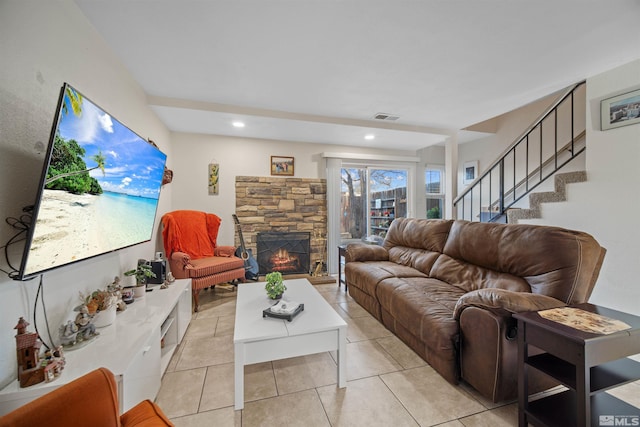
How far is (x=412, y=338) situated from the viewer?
6.59ft

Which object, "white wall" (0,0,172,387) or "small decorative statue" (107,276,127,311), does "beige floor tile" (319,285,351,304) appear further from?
"white wall" (0,0,172,387)

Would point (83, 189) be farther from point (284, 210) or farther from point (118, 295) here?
point (284, 210)

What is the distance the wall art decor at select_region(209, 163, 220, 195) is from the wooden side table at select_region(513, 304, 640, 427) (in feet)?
12.5

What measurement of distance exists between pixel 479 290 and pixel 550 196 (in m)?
1.90

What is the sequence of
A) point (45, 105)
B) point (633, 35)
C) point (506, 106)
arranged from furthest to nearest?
1. point (506, 106)
2. point (633, 35)
3. point (45, 105)

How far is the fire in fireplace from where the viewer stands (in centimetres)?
411

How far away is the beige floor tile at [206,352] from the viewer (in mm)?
1899

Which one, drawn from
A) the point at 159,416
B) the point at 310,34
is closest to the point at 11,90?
the point at 159,416

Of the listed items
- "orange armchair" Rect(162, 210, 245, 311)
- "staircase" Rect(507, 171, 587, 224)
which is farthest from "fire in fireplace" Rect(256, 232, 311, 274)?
"staircase" Rect(507, 171, 587, 224)

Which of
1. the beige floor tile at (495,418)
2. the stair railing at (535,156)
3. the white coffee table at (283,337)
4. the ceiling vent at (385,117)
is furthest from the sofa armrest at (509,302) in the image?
the ceiling vent at (385,117)

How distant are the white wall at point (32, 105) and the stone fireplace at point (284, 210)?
2.27 m

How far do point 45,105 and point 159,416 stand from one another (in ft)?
5.26

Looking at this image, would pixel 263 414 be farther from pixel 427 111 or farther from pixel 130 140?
pixel 427 111

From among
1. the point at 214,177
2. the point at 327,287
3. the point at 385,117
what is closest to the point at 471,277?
the point at 327,287
